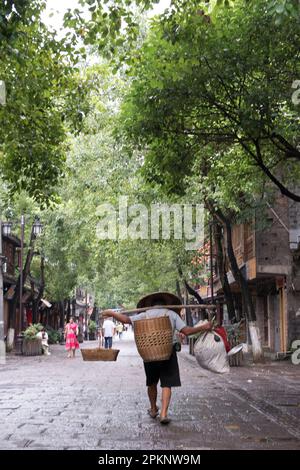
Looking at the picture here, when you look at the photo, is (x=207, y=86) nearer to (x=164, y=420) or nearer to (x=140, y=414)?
(x=140, y=414)

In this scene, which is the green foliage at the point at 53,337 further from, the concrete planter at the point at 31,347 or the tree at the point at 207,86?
the tree at the point at 207,86

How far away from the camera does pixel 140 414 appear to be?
9.95 metres

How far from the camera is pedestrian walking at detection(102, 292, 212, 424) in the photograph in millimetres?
8922

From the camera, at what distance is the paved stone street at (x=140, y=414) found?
299 inches

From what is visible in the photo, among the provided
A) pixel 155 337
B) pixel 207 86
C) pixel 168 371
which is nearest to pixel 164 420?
pixel 168 371

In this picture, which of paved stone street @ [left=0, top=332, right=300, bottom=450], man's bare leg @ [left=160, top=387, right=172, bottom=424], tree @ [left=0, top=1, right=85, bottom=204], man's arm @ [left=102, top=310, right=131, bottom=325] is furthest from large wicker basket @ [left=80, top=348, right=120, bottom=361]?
man's bare leg @ [left=160, top=387, right=172, bottom=424]

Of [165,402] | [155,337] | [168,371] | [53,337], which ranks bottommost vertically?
[53,337]

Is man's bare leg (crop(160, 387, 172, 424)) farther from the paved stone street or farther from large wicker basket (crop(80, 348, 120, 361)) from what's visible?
large wicker basket (crop(80, 348, 120, 361))

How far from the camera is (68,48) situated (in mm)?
12625

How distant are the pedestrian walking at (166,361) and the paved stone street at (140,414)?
311 mm

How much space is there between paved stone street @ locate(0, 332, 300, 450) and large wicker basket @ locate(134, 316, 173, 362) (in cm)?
90

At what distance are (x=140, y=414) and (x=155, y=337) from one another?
1.80 metres
